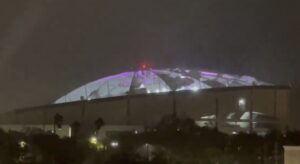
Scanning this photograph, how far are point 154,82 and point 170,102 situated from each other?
1527mm

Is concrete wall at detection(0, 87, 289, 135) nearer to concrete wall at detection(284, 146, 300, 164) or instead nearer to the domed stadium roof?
the domed stadium roof

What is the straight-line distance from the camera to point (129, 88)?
3900 cm

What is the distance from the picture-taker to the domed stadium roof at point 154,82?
3856cm

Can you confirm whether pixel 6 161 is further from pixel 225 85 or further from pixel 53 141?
pixel 225 85

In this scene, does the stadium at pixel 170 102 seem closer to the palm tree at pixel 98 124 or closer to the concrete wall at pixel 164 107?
the concrete wall at pixel 164 107

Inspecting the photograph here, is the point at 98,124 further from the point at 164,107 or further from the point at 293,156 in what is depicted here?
the point at 293,156

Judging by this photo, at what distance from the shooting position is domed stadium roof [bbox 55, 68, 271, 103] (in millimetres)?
38562

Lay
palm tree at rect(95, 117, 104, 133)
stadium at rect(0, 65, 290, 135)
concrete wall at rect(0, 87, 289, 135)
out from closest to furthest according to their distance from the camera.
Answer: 1. palm tree at rect(95, 117, 104, 133)
2. concrete wall at rect(0, 87, 289, 135)
3. stadium at rect(0, 65, 290, 135)

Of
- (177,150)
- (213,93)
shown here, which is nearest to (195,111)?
(213,93)

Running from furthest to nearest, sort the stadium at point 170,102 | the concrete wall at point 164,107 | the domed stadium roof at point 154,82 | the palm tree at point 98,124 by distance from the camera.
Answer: the domed stadium roof at point 154,82 < the stadium at point 170,102 < the concrete wall at point 164,107 < the palm tree at point 98,124

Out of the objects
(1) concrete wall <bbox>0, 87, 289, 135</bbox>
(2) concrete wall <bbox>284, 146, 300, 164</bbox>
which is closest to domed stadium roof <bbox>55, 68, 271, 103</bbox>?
(1) concrete wall <bbox>0, 87, 289, 135</bbox>

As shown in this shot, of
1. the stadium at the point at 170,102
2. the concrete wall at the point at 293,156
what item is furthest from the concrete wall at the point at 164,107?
the concrete wall at the point at 293,156

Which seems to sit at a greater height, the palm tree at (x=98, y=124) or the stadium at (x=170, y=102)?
the stadium at (x=170, y=102)

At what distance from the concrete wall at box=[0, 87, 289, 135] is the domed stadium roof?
39 cm
